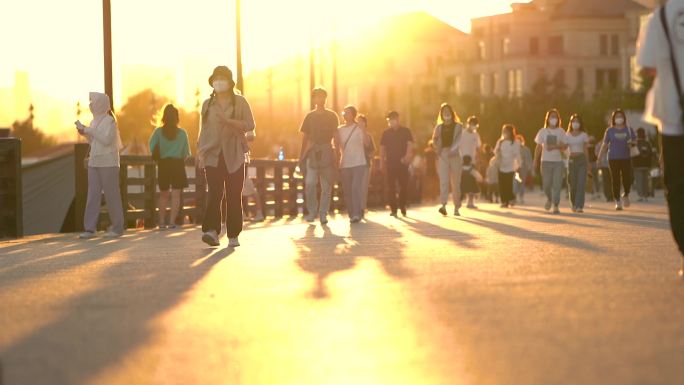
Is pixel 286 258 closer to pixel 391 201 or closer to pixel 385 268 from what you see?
pixel 385 268

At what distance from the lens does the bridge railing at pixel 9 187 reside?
18484mm

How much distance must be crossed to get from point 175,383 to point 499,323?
6.78 feet

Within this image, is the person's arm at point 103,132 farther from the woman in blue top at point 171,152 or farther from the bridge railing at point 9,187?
the woman in blue top at point 171,152

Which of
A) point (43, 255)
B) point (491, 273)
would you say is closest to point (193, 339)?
point (491, 273)

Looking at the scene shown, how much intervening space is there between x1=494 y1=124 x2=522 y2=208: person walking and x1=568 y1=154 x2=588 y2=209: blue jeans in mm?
4280

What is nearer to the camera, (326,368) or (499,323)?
(326,368)

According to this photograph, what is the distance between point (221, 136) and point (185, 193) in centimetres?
1015

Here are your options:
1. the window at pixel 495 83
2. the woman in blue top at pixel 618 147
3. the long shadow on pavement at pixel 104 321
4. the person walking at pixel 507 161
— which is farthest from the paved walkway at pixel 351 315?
the window at pixel 495 83

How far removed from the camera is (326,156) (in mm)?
20609

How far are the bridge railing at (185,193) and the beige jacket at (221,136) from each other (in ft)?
19.4

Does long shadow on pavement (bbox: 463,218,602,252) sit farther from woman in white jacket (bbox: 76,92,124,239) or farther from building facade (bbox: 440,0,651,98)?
building facade (bbox: 440,0,651,98)

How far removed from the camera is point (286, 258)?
42.0 feet

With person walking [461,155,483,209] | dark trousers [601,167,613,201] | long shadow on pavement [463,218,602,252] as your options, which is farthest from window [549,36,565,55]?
long shadow on pavement [463,218,602,252]

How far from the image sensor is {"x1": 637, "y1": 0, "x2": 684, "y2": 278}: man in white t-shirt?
9023 millimetres
